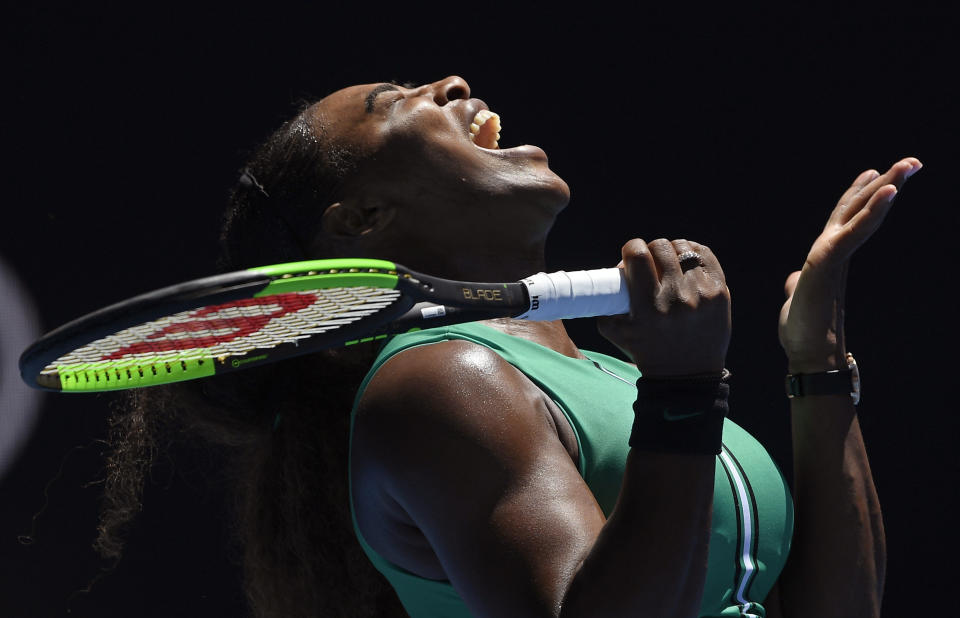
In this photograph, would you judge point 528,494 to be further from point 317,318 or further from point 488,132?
point 488,132

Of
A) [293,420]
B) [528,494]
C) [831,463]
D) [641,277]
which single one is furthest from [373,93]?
[831,463]

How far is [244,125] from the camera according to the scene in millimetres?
2174

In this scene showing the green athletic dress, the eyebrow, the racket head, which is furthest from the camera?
the eyebrow

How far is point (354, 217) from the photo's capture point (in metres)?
1.51

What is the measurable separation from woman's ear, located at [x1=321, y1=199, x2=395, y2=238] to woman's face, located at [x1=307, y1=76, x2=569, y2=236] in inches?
0.6

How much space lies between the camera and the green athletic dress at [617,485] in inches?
50.5

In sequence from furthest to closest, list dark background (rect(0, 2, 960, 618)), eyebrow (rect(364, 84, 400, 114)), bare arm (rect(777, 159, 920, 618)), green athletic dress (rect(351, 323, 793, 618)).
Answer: dark background (rect(0, 2, 960, 618)) → eyebrow (rect(364, 84, 400, 114)) → bare arm (rect(777, 159, 920, 618)) → green athletic dress (rect(351, 323, 793, 618))

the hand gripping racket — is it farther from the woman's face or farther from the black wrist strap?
the black wrist strap

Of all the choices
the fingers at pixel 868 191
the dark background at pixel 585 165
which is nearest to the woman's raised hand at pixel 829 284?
the fingers at pixel 868 191

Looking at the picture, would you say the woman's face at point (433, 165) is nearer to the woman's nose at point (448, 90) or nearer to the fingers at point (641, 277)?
the woman's nose at point (448, 90)

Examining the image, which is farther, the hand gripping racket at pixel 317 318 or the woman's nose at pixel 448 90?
the woman's nose at pixel 448 90

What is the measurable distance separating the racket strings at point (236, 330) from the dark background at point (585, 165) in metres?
0.92

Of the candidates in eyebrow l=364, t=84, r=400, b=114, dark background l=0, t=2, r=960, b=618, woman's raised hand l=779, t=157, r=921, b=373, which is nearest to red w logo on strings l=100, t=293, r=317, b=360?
eyebrow l=364, t=84, r=400, b=114

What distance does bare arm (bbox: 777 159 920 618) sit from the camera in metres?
1.46
